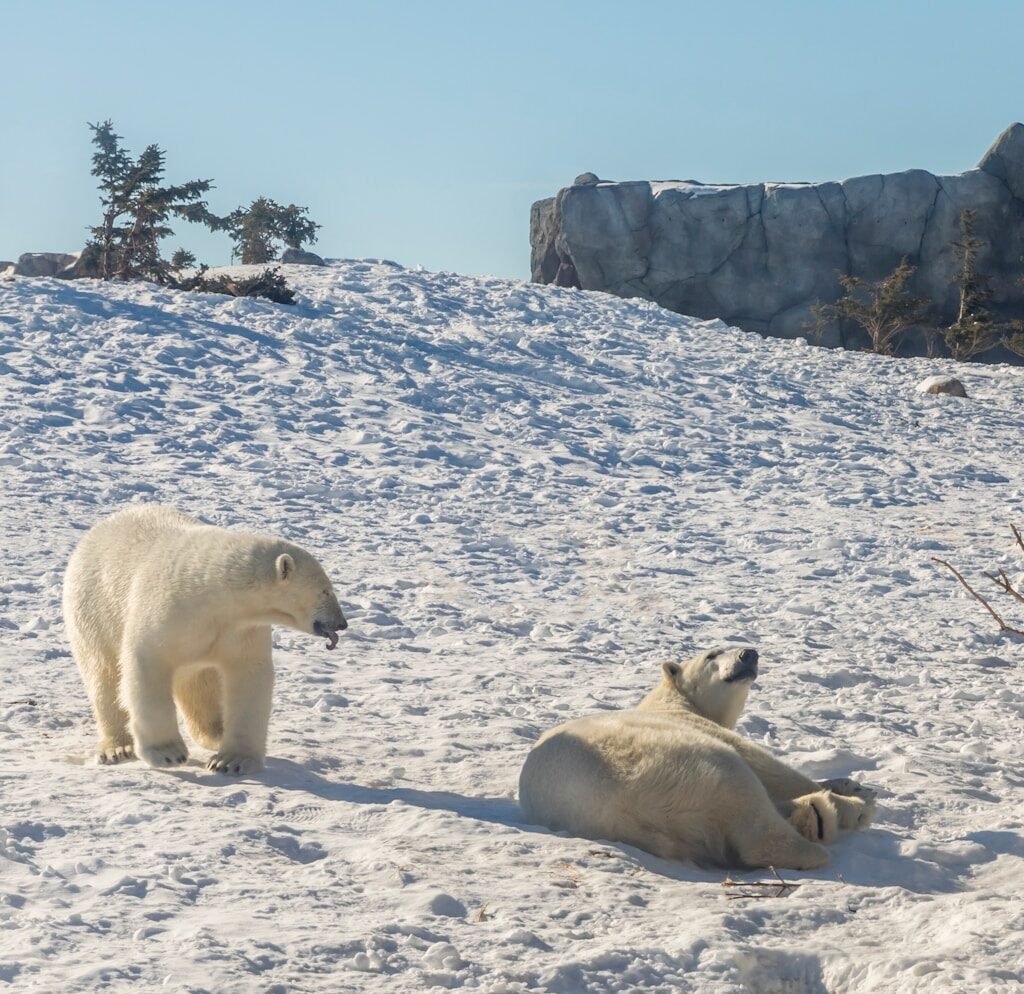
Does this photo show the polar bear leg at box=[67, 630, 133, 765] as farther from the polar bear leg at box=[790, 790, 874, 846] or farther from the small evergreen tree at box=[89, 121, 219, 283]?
the small evergreen tree at box=[89, 121, 219, 283]

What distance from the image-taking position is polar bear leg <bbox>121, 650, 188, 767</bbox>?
213 inches

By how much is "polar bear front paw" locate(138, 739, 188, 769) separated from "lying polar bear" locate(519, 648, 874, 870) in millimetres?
1399

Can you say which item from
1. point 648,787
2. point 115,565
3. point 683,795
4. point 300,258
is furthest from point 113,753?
point 300,258

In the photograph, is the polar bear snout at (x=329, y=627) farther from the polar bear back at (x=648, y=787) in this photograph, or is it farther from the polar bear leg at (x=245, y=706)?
the polar bear back at (x=648, y=787)

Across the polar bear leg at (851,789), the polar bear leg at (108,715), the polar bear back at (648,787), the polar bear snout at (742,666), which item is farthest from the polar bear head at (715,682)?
the polar bear leg at (108,715)

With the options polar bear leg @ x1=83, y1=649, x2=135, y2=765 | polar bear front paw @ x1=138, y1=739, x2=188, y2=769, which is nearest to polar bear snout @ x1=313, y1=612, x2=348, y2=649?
polar bear front paw @ x1=138, y1=739, x2=188, y2=769

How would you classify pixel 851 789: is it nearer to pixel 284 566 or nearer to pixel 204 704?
pixel 284 566

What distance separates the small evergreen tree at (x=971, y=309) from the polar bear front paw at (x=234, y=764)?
21.7m

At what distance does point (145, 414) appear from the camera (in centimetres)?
1291

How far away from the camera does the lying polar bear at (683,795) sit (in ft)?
15.2

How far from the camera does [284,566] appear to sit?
5.38m

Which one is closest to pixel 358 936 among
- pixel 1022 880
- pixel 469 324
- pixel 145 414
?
pixel 1022 880

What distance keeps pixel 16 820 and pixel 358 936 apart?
146 centimetres

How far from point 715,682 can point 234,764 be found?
1979 mm
